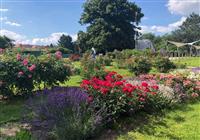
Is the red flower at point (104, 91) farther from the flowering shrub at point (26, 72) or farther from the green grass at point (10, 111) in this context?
the flowering shrub at point (26, 72)

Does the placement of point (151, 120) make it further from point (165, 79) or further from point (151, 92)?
point (165, 79)

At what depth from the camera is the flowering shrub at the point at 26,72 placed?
713cm

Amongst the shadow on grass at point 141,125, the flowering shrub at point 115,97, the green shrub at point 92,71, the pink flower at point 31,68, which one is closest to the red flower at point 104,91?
the flowering shrub at point 115,97

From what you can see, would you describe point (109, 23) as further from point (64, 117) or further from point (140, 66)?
point (64, 117)

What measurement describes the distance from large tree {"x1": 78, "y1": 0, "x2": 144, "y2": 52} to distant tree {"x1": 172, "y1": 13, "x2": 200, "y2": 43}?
36429 mm

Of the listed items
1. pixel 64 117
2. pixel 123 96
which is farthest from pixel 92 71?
pixel 64 117

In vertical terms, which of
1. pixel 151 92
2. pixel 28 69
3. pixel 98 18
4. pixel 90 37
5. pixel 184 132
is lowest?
pixel 184 132

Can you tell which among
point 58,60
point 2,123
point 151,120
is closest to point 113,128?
point 151,120

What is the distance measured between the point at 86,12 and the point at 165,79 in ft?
129

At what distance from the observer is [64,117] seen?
187 inches

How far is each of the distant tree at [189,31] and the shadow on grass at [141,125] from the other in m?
76.3

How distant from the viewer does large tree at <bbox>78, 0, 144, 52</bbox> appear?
4178 centimetres

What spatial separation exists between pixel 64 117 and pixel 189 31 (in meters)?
79.9

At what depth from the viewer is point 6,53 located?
785 centimetres
